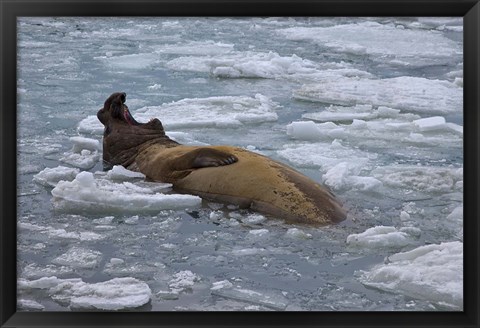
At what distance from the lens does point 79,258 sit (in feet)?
16.5

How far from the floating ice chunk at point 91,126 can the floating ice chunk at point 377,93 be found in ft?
4.28

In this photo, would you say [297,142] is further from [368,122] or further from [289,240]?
[289,240]

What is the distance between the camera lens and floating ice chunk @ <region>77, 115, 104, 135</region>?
6.32m

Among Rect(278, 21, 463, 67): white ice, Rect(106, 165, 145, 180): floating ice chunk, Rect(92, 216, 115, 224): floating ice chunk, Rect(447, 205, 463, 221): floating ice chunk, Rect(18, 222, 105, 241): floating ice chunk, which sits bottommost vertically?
Rect(18, 222, 105, 241): floating ice chunk

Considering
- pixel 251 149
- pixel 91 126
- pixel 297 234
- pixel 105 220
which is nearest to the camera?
pixel 297 234

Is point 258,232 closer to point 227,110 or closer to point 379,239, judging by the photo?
point 379,239

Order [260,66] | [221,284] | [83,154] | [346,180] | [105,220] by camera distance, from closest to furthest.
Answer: [221,284] → [105,220] → [346,180] → [260,66] → [83,154]

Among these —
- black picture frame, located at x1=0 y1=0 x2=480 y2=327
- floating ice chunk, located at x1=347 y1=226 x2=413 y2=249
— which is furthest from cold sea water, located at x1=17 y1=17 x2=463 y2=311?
black picture frame, located at x1=0 y1=0 x2=480 y2=327

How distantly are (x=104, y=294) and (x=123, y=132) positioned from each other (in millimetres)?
2088

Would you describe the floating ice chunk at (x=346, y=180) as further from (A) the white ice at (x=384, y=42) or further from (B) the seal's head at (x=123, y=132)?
(B) the seal's head at (x=123, y=132)

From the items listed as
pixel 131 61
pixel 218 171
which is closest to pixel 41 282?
pixel 218 171

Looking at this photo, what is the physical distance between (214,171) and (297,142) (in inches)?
18.6

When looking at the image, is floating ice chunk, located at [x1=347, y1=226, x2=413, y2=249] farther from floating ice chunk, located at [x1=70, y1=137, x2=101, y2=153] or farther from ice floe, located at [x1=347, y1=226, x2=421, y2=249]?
floating ice chunk, located at [x1=70, y1=137, x2=101, y2=153]
